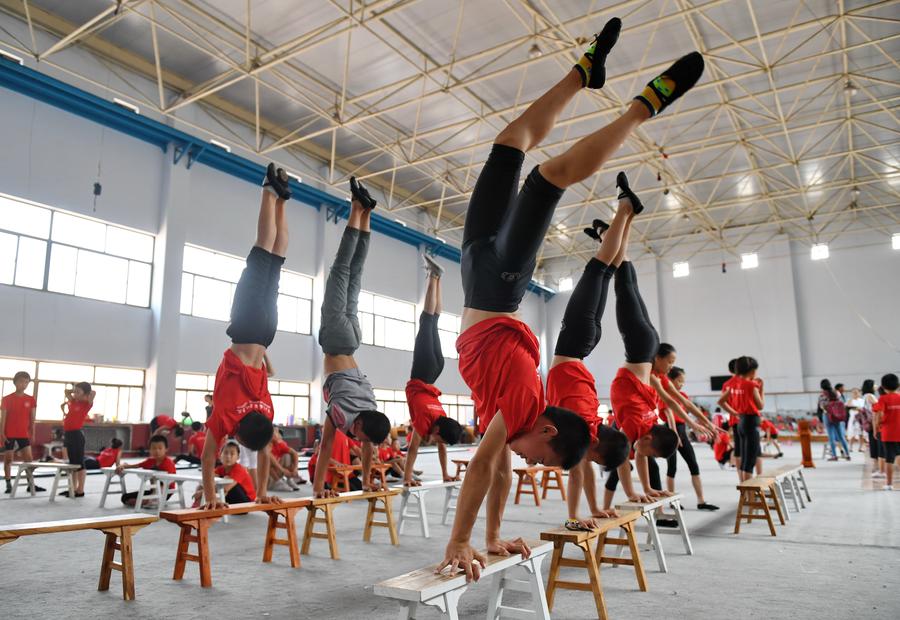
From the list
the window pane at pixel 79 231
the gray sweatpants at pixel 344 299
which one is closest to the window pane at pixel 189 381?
the window pane at pixel 79 231

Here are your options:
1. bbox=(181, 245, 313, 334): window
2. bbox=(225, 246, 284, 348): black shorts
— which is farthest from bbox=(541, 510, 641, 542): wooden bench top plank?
bbox=(181, 245, 313, 334): window

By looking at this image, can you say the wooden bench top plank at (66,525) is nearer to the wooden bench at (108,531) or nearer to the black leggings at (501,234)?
the wooden bench at (108,531)

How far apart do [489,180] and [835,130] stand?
15.8 metres

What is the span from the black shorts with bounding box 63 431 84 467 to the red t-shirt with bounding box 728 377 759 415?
25.1 feet

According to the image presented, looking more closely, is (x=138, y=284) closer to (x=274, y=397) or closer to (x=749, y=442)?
(x=274, y=397)

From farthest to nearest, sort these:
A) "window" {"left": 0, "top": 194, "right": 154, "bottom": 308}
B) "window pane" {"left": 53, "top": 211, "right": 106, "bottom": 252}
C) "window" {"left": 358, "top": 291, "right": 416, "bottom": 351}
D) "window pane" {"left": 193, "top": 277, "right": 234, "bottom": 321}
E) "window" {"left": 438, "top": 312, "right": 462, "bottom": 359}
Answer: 1. "window" {"left": 438, "top": 312, "right": 462, "bottom": 359}
2. "window" {"left": 358, "top": 291, "right": 416, "bottom": 351}
3. "window pane" {"left": 193, "top": 277, "right": 234, "bottom": 321}
4. "window pane" {"left": 53, "top": 211, "right": 106, "bottom": 252}
5. "window" {"left": 0, "top": 194, "right": 154, "bottom": 308}

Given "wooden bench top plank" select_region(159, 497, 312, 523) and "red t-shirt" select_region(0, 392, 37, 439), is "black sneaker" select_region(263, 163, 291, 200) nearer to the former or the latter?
"wooden bench top plank" select_region(159, 497, 312, 523)

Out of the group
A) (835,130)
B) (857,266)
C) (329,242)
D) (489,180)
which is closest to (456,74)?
(329,242)

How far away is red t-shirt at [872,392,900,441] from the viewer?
25.4 feet

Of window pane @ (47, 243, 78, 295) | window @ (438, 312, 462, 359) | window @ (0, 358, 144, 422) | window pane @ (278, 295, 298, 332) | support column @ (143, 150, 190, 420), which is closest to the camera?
window @ (0, 358, 144, 422)

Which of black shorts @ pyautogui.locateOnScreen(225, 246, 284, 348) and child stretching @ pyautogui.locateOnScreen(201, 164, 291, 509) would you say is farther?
black shorts @ pyautogui.locateOnScreen(225, 246, 284, 348)

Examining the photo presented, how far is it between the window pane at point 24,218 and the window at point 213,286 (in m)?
2.81

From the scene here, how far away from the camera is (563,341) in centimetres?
→ 419

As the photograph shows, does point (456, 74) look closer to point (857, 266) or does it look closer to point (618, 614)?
Answer: point (618, 614)
